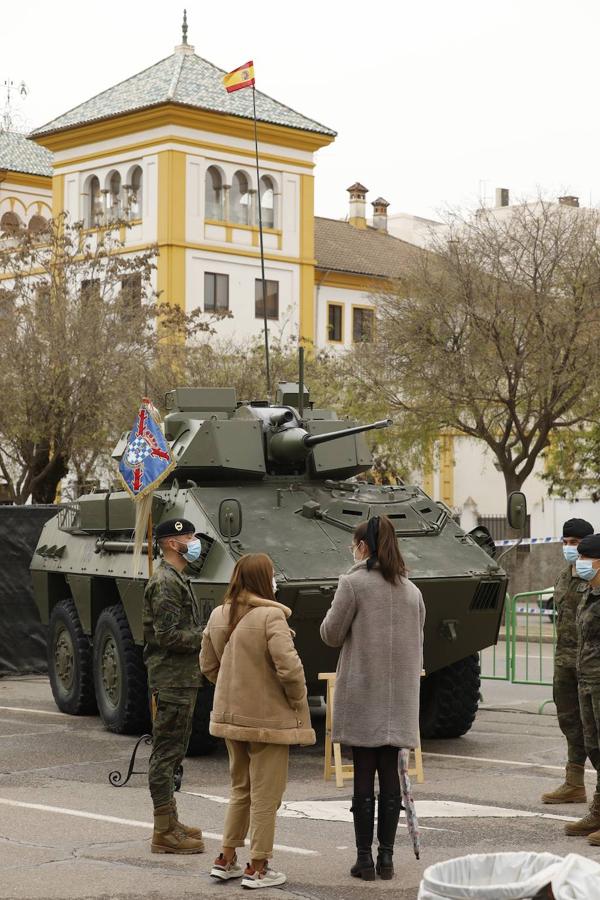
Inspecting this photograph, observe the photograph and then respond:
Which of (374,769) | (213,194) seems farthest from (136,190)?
(374,769)

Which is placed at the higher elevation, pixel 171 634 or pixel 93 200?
pixel 93 200

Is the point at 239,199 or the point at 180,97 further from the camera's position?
the point at 239,199

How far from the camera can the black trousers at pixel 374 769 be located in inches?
335

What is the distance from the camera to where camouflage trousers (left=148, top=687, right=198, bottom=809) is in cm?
905

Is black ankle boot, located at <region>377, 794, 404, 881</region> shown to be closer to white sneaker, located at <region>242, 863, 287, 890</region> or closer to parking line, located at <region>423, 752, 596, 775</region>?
white sneaker, located at <region>242, 863, 287, 890</region>

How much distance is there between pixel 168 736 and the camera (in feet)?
30.1

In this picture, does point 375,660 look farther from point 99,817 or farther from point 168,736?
point 99,817

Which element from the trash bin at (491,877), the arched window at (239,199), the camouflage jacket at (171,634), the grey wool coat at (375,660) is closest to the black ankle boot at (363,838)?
the grey wool coat at (375,660)

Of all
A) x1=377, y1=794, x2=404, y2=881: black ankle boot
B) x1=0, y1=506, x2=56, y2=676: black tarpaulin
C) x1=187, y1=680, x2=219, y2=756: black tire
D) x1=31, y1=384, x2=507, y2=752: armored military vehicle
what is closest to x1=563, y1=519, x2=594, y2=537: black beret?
x1=31, y1=384, x2=507, y2=752: armored military vehicle

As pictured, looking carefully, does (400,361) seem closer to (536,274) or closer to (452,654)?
(536,274)

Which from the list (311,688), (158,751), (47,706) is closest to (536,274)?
(47,706)

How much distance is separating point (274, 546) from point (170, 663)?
3.95 m

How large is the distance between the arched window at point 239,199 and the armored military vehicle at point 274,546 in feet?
116

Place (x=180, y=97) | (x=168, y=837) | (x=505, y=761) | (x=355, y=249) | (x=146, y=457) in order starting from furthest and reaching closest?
(x=355, y=249) → (x=180, y=97) → (x=146, y=457) → (x=505, y=761) → (x=168, y=837)
